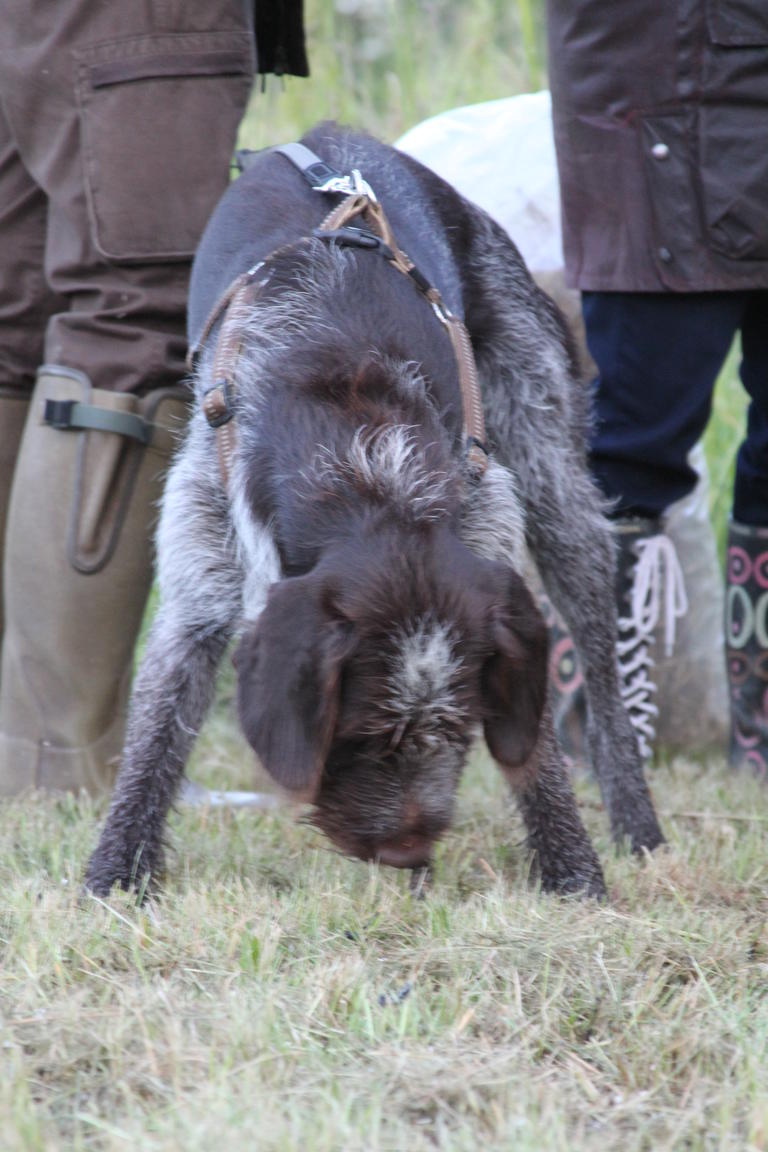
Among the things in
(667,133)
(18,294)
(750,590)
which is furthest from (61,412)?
(750,590)

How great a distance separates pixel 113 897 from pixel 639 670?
6.11 feet

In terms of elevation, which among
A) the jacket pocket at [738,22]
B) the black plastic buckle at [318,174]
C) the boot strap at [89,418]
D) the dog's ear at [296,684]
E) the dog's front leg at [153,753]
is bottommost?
the dog's front leg at [153,753]

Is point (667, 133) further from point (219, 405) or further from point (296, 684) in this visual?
point (296, 684)

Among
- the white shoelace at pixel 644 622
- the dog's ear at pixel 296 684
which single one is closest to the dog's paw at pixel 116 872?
the dog's ear at pixel 296 684

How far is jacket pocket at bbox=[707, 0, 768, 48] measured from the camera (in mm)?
3061

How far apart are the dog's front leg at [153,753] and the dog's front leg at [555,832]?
0.66m

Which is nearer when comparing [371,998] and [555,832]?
[371,998]

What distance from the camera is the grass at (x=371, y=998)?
5.54ft

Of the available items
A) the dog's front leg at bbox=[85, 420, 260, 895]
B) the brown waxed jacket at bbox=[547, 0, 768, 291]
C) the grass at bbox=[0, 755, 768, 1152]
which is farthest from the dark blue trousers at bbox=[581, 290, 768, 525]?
the dog's front leg at bbox=[85, 420, 260, 895]

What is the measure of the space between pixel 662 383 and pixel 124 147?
1.38 meters

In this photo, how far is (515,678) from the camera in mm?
2260

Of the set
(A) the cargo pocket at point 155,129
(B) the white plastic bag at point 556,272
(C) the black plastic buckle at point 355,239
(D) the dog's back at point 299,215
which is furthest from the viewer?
(B) the white plastic bag at point 556,272

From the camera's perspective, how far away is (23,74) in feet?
9.95

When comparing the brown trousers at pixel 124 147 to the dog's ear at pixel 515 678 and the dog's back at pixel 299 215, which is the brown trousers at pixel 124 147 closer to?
the dog's back at pixel 299 215
